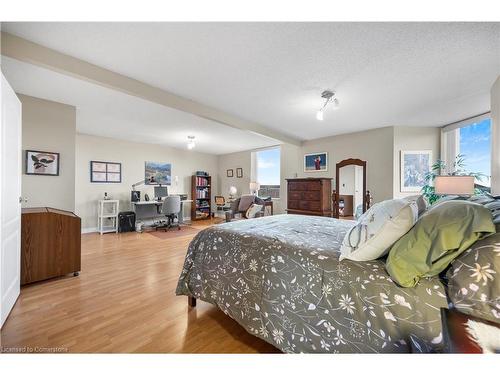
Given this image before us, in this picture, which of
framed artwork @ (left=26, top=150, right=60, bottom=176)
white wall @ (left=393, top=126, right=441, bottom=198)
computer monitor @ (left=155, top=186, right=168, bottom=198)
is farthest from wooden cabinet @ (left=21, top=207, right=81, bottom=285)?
white wall @ (left=393, top=126, right=441, bottom=198)

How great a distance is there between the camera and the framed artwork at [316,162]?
4.74 metres

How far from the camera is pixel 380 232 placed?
1033 millimetres

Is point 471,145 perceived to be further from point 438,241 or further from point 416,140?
point 438,241

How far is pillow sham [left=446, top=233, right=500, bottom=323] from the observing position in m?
0.76

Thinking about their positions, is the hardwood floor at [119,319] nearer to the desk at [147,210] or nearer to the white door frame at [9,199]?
the white door frame at [9,199]

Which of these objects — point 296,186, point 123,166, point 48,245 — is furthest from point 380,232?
point 123,166

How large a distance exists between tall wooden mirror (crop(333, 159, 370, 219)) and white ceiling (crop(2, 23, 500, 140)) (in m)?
1.58

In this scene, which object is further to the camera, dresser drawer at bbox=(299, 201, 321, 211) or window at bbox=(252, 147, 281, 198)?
window at bbox=(252, 147, 281, 198)

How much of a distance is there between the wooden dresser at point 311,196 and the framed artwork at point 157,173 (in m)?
3.61

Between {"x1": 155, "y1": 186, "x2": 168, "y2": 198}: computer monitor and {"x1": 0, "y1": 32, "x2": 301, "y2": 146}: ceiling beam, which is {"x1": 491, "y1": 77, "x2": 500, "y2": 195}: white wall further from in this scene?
{"x1": 155, "y1": 186, "x2": 168, "y2": 198}: computer monitor

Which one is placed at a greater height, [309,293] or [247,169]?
[247,169]

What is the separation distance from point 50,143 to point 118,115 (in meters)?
0.99
